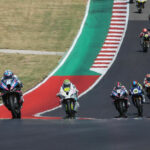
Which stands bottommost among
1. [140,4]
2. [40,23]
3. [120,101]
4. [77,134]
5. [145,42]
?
[120,101]

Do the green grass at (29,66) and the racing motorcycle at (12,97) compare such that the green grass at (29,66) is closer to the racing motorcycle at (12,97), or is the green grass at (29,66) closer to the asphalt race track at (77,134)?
the racing motorcycle at (12,97)

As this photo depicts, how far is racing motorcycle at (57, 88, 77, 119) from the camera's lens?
17.4 metres

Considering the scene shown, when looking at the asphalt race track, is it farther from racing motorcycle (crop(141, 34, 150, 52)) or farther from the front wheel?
racing motorcycle (crop(141, 34, 150, 52))

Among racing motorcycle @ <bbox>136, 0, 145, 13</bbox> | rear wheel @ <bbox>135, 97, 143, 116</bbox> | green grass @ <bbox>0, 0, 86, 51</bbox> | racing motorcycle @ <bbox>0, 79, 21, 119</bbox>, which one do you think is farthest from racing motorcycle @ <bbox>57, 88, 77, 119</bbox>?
racing motorcycle @ <bbox>136, 0, 145, 13</bbox>

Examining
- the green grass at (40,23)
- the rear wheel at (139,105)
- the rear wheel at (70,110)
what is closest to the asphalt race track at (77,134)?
the rear wheel at (70,110)

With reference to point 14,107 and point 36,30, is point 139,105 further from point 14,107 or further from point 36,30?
point 36,30

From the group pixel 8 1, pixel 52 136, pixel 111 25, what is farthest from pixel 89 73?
pixel 52 136

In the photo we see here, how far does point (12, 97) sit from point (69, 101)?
2.04 metres

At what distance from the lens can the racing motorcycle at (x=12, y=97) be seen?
54.4ft

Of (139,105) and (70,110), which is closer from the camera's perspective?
(70,110)

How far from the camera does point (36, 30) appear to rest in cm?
4000

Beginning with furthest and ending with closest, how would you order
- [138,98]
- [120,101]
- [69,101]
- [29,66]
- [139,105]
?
[29,66], [138,98], [139,105], [120,101], [69,101]

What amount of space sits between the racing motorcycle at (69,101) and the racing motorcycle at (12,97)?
174 cm

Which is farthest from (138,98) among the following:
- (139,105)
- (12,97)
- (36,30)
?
(36,30)
